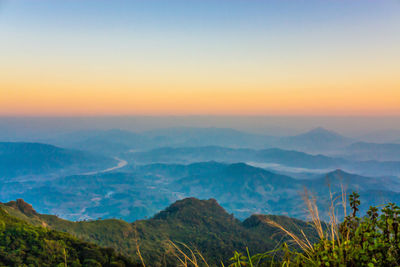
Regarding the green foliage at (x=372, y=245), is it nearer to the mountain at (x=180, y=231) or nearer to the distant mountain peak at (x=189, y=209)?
the mountain at (x=180, y=231)

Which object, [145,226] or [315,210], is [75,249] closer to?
[315,210]

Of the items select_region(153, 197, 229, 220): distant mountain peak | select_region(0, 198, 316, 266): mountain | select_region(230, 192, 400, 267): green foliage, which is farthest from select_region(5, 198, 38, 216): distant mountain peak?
select_region(230, 192, 400, 267): green foliage

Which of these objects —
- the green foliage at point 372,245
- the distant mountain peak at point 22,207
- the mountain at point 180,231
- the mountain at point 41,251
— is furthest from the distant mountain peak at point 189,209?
the green foliage at point 372,245

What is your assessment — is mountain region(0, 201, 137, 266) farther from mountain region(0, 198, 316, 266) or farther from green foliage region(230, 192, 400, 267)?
green foliage region(230, 192, 400, 267)

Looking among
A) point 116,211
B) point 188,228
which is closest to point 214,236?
point 188,228

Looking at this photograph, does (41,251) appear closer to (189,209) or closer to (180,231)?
(180,231)
